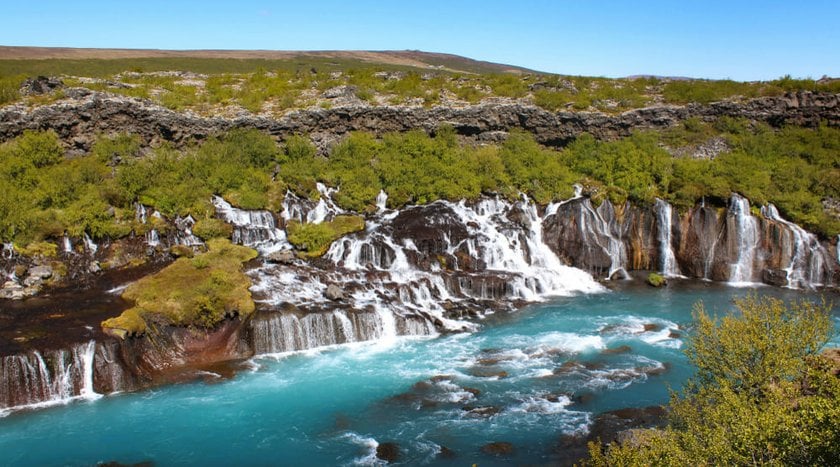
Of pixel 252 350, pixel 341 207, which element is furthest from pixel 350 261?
pixel 252 350

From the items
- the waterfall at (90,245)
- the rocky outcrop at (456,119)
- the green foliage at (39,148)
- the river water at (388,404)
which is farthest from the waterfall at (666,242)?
the green foliage at (39,148)

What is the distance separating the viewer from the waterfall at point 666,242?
42625mm

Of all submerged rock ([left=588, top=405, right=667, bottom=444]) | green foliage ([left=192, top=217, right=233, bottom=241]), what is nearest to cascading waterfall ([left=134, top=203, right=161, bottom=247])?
green foliage ([left=192, top=217, right=233, bottom=241])

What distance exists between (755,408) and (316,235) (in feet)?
96.3

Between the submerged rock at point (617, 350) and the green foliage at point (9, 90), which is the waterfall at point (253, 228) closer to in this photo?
the green foliage at point (9, 90)

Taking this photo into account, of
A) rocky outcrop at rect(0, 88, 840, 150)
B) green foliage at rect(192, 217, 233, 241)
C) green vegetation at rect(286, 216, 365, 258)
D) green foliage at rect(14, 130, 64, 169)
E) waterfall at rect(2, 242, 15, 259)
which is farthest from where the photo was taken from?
rocky outcrop at rect(0, 88, 840, 150)

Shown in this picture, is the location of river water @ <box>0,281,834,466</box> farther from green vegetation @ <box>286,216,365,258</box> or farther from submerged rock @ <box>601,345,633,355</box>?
green vegetation @ <box>286,216,365,258</box>

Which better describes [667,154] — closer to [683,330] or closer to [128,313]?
[683,330]

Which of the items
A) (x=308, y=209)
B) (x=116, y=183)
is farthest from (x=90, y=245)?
(x=308, y=209)

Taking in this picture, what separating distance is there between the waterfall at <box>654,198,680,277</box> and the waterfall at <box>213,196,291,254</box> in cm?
2645

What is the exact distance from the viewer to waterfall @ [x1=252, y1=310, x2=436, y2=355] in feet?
97.4

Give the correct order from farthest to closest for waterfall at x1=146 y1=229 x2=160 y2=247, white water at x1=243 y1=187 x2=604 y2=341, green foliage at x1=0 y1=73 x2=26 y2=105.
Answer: green foliage at x1=0 y1=73 x2=26 y2=105, waterfall at x1=146 y1=229 x2=160 y2=247, white water at x1=243 y1=187 x2=604 y2=341

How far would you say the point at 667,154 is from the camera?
49031 millimetres

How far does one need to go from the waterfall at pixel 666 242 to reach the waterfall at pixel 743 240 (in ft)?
12.3
